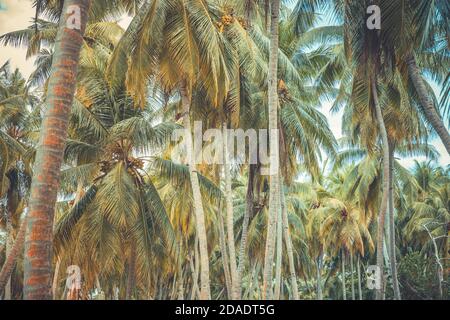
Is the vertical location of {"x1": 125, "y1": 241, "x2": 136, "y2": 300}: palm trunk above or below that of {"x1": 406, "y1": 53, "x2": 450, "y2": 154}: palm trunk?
below

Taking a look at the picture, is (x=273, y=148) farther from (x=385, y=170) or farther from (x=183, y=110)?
(x=385, y=170)

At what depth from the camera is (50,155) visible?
6.20 m

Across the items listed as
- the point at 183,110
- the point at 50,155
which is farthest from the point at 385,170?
Result: the point at 50,155

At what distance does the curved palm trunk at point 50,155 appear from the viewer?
5.70 metres

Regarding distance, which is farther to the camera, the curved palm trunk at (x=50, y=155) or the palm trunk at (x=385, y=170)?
the palm trunk at (x=385, y=170)

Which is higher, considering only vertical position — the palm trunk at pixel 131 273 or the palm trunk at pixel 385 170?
the palm trunk at pixel 385 170

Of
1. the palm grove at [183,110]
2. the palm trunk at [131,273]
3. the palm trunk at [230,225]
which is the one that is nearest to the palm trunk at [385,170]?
the palm grove at [183,110]

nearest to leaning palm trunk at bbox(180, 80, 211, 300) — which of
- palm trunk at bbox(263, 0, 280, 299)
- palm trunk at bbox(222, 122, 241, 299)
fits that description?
palm trunk at bbox(222, 122, 241, 299)

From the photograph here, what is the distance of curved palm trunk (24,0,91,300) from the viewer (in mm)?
5703

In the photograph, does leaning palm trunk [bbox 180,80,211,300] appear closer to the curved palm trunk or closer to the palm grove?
the palm grove

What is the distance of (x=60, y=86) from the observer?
6.50 m

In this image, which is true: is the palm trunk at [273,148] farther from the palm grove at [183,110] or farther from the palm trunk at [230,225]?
the palm trunk at [230,225]
